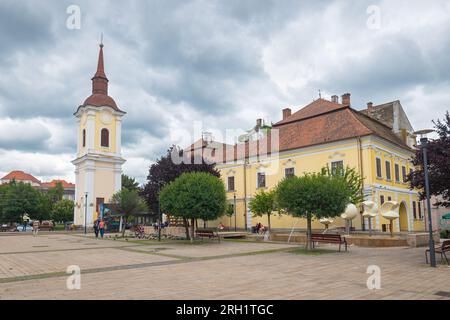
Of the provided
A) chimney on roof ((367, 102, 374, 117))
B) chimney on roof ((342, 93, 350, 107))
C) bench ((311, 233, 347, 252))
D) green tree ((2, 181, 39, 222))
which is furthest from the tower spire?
bench ((311, 233, 347, 252))

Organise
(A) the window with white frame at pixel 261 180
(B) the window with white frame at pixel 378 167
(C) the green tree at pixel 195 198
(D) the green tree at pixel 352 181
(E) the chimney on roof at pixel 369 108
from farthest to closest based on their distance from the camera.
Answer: (E) the chimney on roof at pixel 369 108, (A) the window with white frame at pixel 261 180, (B) the window with white frame at pixel 378 167, (D) the green tree at pixel 352 181, (C) the green tree at pixel 195 198

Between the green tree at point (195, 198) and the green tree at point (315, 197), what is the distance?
19.5 ft

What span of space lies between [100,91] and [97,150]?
8.90 metres

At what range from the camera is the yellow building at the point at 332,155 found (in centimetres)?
3183

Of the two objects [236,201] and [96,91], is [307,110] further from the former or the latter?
[96,91]

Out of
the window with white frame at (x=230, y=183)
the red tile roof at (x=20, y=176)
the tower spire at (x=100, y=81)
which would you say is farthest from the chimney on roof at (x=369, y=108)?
the red tile roof at (x=20, y=176)

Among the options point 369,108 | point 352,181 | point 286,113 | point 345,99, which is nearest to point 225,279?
point 352,181

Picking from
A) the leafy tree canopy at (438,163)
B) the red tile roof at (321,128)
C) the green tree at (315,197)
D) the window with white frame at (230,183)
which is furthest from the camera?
the window with white frame at (230,183)

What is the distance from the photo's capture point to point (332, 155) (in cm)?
3366

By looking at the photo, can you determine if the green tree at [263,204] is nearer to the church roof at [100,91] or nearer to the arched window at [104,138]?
the arched window at [104,138]

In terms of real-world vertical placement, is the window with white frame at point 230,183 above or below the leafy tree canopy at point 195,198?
above

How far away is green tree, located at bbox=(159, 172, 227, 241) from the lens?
23.2 m
